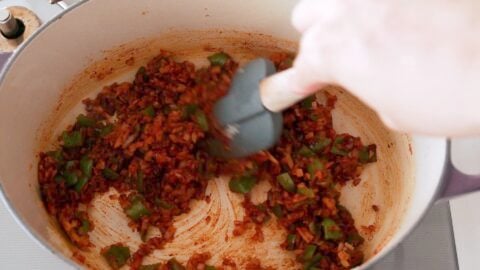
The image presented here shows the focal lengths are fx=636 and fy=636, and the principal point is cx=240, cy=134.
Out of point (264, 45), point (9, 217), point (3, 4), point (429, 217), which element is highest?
point (3, 4)

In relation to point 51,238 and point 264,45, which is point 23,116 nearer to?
point 51,238

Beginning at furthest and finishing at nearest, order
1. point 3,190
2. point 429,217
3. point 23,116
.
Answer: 1. point 429,217
2. point 23,116
3. point 3,190

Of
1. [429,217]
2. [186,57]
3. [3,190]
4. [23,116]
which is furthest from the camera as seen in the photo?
[186,57]

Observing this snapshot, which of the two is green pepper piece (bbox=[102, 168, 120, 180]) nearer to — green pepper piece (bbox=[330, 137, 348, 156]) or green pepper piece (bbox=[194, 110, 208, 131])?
green pepper piece (bbox=[194, 110, 208, 131])

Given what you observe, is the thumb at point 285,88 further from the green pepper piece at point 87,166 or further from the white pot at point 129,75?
the green pepper piece at point 87,166

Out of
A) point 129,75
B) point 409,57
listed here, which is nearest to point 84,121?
point 129,75

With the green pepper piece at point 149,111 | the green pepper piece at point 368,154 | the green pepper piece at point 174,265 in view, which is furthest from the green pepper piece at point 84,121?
the green pepper piece at point 368,154

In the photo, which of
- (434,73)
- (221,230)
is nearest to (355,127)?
(221,230)
